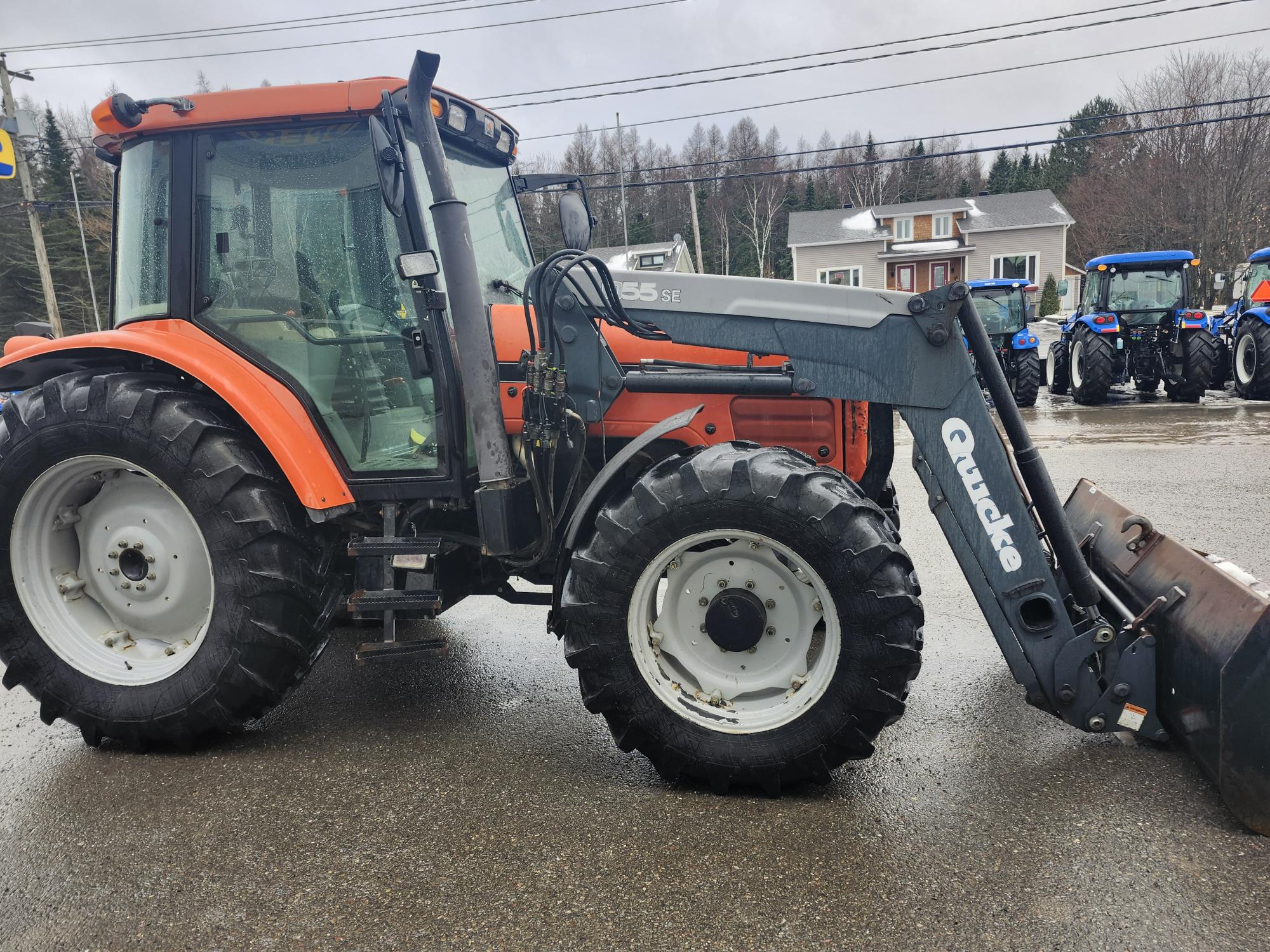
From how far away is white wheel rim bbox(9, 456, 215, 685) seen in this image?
336 cm

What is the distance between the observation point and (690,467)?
2.79 metres

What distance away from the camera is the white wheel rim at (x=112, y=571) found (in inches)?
132

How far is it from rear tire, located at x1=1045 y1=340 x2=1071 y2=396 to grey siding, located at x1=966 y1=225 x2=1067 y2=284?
997 inches

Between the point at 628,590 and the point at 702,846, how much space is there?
2.59ft

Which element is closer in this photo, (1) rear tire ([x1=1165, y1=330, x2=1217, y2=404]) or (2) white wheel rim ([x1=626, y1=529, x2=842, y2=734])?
(2) white wheel rim ([x1=626, y1=529, x2=842, y2=734])

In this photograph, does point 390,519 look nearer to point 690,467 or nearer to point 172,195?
point 690,467

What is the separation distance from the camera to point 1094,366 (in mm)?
14406

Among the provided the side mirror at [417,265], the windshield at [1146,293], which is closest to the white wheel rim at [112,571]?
the side mirror at [417,265]

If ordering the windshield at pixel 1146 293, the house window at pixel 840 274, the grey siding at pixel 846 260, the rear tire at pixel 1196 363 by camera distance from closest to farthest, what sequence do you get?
the rear tire at pixel 1196 363 < the windshield at pixel 1146 293 < the grey siding at pixel 846 260 < the house window at pixel 840 274

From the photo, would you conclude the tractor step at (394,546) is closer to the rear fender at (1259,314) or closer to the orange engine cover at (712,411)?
the orange engine cover at (712,411)

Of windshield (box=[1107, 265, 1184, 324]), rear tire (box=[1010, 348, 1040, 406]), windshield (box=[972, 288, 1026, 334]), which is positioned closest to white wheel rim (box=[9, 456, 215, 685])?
rear tire (box=[1010, 348, 1040, 406])

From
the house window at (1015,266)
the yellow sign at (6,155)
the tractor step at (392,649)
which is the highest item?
the yellow sign at (6,155)

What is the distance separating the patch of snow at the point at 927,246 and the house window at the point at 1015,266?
2014 mm

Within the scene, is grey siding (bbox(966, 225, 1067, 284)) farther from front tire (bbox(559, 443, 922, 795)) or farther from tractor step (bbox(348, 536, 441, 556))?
tractor step (bbox(348, 536, 441, 556))
